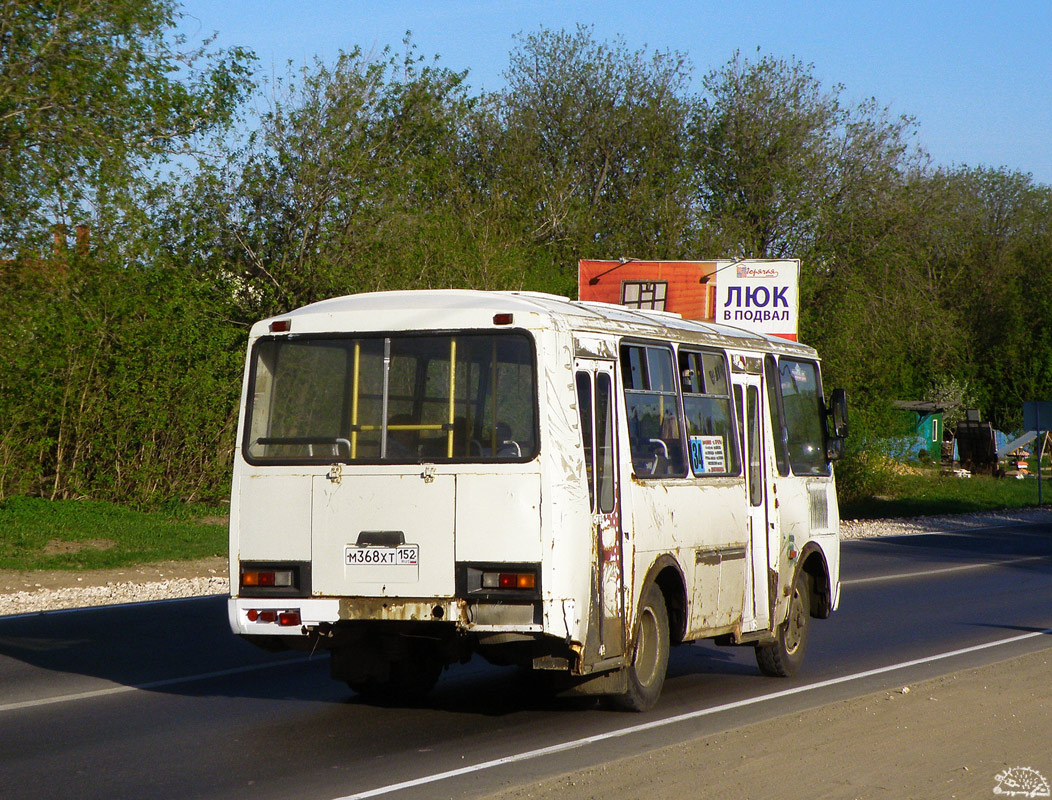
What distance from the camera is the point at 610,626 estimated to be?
8.52m

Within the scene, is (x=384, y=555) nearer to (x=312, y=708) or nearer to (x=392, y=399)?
(x=392, y=399)

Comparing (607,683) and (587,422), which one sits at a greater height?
(587,422)

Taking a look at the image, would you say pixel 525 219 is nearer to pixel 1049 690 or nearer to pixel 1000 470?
pixel 1000 470

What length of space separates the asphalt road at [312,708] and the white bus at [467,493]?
1.58 ft

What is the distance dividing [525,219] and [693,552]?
3935 centimetres

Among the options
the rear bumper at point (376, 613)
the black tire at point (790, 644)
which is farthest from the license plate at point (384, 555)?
the black tire at point (790, 644)

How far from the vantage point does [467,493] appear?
8234 millimetres

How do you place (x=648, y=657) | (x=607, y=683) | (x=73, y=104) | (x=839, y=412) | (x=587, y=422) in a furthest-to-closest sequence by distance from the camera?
(x=73, y=104), (x=839, y=412), (x=648, y=657), (x=607, y=683), (x=587, y=422)

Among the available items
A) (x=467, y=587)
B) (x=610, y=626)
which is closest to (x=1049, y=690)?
(x=610, y=626)

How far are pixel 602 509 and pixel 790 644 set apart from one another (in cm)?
356

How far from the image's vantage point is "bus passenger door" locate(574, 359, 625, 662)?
8.38m

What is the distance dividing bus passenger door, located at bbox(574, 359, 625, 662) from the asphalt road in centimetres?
60

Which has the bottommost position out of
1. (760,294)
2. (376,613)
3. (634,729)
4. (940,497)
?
(634,729)

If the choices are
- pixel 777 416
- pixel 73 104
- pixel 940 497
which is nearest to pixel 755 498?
pixel 777 416
